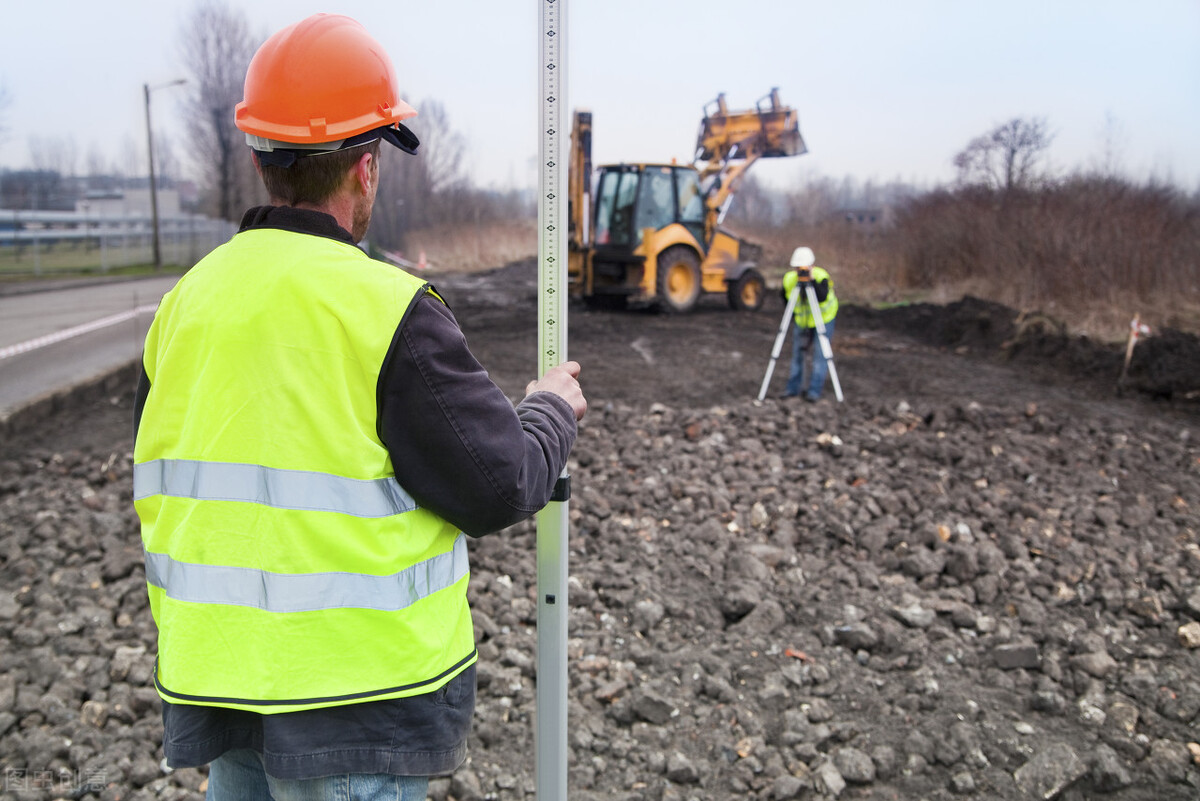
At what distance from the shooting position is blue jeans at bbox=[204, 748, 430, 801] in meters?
1.44

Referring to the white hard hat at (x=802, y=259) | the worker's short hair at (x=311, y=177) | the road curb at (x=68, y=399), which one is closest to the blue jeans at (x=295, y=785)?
the worker's short hair at (x=311, y=177)

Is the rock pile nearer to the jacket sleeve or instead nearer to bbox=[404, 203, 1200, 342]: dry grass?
the jacket sleeve

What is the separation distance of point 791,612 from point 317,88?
3645 millimetres

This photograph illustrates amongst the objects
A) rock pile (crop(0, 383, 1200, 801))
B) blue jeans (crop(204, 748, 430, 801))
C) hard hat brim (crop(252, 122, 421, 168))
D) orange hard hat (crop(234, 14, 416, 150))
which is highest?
orange hard hat (crop(234, 14, 416, 150))

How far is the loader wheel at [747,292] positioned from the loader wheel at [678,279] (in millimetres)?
926

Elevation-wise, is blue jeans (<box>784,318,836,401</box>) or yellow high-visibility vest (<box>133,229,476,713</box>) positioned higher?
yellow high-visibility vest (<box>133,229,476,713</box>)

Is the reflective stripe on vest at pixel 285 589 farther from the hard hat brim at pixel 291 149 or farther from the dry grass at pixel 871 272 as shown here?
the dry grass at pixel 871 272

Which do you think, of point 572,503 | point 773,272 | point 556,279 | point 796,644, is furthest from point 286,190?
point 773,272

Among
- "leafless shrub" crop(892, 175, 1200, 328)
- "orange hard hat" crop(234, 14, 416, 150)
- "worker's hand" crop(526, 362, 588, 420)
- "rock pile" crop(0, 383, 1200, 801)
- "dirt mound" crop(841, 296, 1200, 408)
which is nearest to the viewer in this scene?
"orange hard hat" crop(234, 14, 416, 150)

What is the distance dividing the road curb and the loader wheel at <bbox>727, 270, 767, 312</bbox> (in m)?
9.76

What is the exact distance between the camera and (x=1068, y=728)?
357 centimetres

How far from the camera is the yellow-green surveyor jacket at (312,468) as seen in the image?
1388mm

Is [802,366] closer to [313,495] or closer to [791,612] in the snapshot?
[791,612]

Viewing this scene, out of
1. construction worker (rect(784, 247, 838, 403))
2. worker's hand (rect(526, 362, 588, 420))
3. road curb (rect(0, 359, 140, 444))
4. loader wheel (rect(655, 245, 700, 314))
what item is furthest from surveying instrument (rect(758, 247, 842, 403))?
worker's hand (rect(526, 362, 588, 420))
